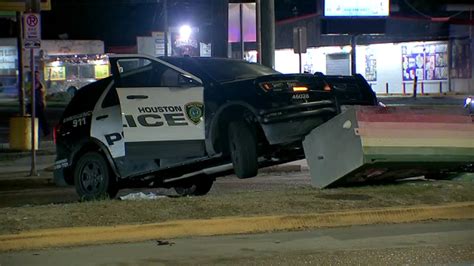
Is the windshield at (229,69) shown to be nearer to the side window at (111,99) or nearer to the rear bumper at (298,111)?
the rear bumper at (298,111)

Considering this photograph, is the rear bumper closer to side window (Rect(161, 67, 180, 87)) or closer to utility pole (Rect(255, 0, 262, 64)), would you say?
side window (Rect(161, 67, 180, 87))

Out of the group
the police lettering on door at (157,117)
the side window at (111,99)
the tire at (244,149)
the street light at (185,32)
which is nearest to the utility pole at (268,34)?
the side window at (111,99)

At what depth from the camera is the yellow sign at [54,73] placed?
1716 inches

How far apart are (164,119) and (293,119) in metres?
1.72

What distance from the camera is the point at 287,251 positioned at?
22.1 feet

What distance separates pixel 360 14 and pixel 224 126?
29.2 metres

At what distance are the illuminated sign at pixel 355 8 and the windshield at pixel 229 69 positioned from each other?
2686cm

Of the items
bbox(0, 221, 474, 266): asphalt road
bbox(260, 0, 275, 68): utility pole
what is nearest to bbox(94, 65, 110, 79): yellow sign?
bbox(260, 0, 275, 68): utility pole

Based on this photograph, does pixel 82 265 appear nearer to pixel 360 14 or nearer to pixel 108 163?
pixel 108 163

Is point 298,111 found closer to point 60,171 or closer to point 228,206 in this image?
point 228,206

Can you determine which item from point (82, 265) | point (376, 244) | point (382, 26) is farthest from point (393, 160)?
point (382, 26)

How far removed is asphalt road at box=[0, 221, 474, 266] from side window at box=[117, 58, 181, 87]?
2.79 m

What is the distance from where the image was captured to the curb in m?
6.93

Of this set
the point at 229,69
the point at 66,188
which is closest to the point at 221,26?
the point at 66,188
